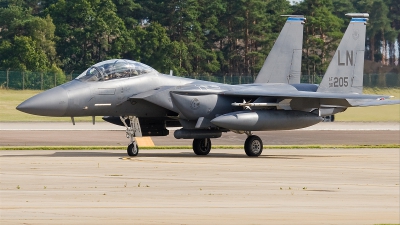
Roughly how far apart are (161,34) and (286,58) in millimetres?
48086

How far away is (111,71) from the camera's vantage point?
67.3 ft

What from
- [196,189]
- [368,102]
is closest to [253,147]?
[368,102]

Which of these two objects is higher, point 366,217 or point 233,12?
point 233,12

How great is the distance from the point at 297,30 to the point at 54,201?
13.8 m

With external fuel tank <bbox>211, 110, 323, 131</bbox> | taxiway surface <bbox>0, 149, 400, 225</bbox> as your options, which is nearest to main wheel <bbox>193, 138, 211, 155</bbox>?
taxiway surface <bbox>0, 149, 400, 225</bbox>

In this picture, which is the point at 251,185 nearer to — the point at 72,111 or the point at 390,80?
the point at 72,111

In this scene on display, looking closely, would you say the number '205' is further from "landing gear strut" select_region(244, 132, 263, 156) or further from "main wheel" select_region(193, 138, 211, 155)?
"main wheel" select_region(193, 138, 211, 155)

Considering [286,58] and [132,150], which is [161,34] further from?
[132,150]

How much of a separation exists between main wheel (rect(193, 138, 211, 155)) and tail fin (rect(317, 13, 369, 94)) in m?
3.78

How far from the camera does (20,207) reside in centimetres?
1145

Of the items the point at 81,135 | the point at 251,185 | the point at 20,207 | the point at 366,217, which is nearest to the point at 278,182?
the point at 251,185

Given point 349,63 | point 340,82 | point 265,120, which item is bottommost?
point 265,120

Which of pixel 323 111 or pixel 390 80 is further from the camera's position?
pixel 390 80

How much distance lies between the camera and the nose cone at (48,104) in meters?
19.3
